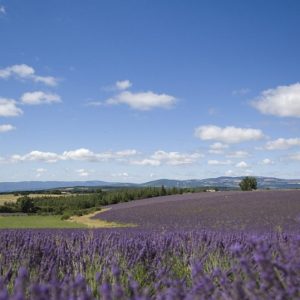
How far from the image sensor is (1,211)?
151 feet

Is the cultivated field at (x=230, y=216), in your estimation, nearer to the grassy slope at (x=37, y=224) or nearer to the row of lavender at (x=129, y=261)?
the grassy slope at (x=37, y=224)

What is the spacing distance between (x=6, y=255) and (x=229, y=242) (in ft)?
7.79

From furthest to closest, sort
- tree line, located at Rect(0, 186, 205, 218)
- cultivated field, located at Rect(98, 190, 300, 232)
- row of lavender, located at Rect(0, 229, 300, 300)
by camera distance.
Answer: tree line, located at Rect(0, 186, 205, 218) < cultivated field, located at Rect(98, 190, 300, 232) < row of lavender, located at Rect(0, 229, 300, 300)

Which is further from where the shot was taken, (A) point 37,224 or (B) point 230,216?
(A) point 37,224

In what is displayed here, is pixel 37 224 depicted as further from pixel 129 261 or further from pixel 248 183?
pixel 248 183

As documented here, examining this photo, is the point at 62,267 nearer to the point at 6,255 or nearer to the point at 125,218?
the point at 6,255

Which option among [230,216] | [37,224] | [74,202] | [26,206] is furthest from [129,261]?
[74,202]

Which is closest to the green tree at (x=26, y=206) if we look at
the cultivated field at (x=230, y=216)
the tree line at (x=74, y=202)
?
the tree line at (x=74, y=202)

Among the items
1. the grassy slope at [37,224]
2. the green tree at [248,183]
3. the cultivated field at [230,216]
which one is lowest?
the grassy slope at [37,224]

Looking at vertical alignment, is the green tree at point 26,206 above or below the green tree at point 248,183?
below

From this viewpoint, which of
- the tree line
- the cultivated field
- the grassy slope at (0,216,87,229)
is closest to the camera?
the cultivated field

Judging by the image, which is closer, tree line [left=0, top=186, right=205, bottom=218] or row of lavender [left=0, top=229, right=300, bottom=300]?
row of lavender [left=0, top=229, right=300, bottom=300]

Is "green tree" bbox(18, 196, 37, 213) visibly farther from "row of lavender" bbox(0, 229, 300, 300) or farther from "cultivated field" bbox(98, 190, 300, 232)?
"row of lavender" bbox(0, 229, 300, 300)

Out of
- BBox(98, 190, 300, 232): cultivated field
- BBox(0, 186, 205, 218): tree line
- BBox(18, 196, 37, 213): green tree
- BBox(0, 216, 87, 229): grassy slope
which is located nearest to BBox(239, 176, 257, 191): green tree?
BBox(0, 186, 205, 218): tree line
